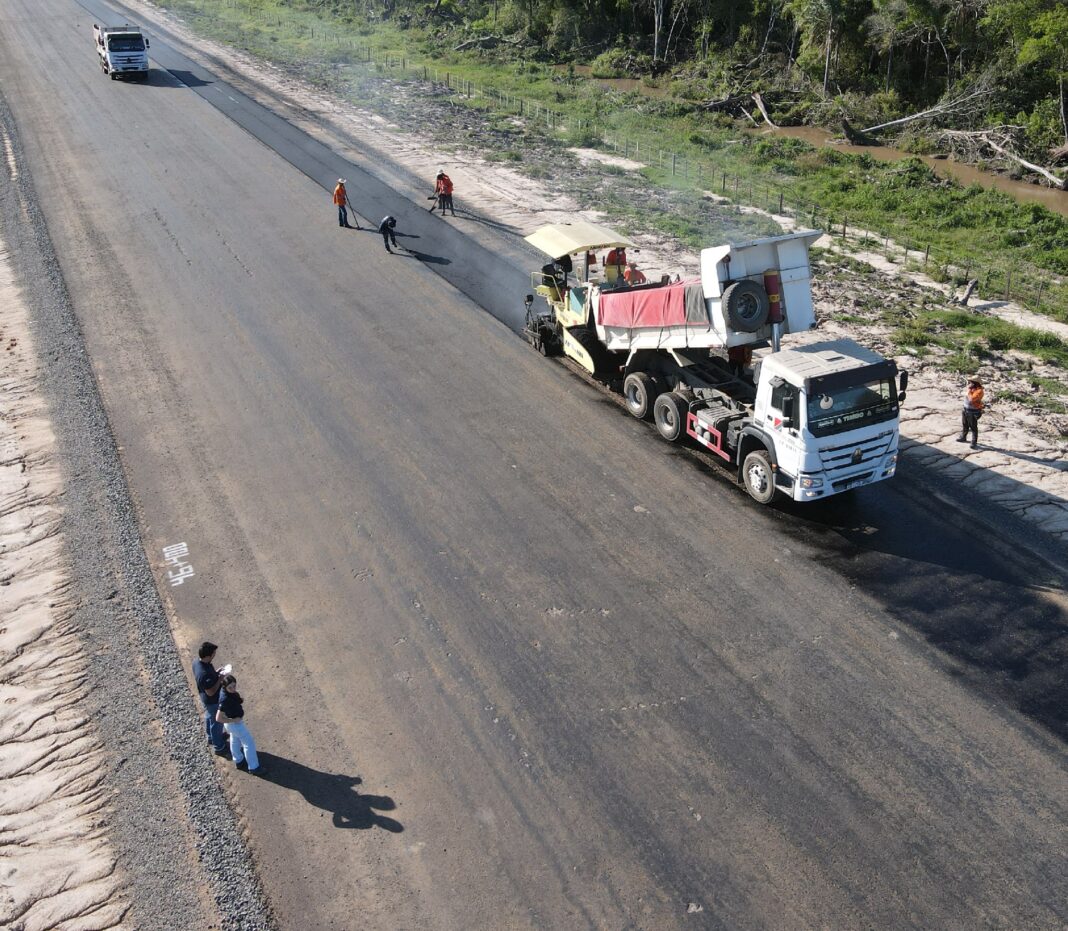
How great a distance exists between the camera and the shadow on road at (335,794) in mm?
10312

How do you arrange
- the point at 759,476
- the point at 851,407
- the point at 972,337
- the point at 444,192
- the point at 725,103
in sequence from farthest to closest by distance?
1. the point at 725,103
2. the point at 444,192
3. the point at 972,337
4. the point at 759,476
5. the point at 851,407

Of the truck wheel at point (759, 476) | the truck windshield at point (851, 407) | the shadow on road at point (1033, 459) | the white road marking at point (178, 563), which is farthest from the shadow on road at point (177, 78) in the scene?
the shadow on road at point (1033, 459)

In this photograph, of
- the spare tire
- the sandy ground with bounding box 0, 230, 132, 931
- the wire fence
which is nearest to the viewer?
the sandy ground with bounding box 0, 230, 132, 931

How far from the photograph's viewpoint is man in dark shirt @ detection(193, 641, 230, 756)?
10.8 m

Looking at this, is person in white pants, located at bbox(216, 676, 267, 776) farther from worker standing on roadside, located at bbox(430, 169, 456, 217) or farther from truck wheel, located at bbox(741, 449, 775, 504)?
worker standing on roadside, located at bbox(430, 169, 456, 217)

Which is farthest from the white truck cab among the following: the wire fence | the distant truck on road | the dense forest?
the distant truck on road

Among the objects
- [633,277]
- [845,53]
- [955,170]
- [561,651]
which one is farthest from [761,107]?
[561,651]

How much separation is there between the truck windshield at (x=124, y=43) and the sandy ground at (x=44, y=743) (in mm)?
34229

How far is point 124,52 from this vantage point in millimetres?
43938

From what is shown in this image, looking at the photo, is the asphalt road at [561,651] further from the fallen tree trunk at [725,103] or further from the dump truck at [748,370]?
the fallen tree trunk at [725,103]

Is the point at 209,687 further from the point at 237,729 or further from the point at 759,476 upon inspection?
the point at 759,476

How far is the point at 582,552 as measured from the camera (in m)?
14.6

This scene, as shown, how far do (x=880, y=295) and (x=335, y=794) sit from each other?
19.7 meters

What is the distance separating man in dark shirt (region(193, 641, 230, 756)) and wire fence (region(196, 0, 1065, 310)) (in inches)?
879
